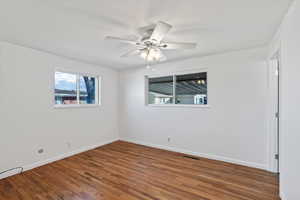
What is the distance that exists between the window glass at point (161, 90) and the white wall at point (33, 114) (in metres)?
1.77

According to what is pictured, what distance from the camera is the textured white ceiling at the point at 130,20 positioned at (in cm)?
156

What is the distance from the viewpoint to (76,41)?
2.53 metres

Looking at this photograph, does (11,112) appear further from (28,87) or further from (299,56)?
(299,56)

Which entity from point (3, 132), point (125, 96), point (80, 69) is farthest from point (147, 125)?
point (3, 132)

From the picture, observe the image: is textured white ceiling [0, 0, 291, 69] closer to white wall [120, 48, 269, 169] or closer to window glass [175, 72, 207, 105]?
white wall [120, 48, 269, 169]

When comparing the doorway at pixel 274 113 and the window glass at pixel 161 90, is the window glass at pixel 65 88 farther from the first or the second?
the doorway at pixel 274 113

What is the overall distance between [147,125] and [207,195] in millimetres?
2501

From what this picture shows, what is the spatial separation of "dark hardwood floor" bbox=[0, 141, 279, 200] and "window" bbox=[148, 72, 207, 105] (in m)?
1.41

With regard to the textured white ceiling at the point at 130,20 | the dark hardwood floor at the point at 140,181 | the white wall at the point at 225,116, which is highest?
the textured white ceiling at the point at 130,20

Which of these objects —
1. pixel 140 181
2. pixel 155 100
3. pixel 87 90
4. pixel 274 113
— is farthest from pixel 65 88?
pixel 274 113

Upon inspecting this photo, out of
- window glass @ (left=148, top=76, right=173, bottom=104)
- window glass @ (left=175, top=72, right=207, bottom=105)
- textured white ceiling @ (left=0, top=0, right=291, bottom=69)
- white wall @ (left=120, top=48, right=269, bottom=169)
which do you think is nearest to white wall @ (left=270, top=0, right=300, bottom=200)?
textured white ceiling @ (left=0, top=0, right=291, bottom=69)

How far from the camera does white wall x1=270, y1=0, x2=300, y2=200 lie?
4.69 feet

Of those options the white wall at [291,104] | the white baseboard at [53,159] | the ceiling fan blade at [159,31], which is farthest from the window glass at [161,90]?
the white wall at [291,104]

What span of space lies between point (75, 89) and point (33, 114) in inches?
45.2
